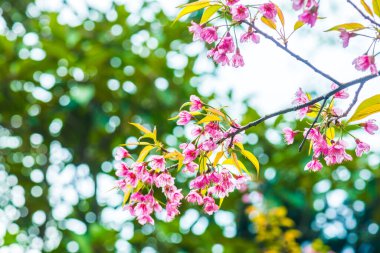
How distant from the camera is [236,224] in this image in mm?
3842

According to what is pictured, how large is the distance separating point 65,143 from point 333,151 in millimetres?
2685

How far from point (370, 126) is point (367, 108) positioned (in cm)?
15

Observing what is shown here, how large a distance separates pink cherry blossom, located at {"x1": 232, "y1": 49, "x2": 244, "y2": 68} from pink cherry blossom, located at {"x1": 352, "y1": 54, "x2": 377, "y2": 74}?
0.22m

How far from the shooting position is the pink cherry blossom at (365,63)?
992 millimetres

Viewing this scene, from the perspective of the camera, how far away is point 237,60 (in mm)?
1119

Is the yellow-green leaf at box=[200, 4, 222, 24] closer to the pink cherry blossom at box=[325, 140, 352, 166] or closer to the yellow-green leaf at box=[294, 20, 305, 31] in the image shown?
the yellow-green leaf at box=[294, 20, 305, 31]

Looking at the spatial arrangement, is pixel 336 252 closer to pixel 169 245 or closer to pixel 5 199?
pixel 169 245

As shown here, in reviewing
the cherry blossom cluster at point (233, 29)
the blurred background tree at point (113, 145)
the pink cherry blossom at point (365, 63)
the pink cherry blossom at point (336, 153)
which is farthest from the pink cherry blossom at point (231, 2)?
the blurred background tree at point (113, 145)

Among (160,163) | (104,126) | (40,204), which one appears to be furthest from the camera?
(40,204)

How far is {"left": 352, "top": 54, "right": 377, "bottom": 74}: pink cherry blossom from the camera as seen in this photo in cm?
99

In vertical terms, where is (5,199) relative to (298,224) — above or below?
below

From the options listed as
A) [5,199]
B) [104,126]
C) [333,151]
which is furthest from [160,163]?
[5,199]

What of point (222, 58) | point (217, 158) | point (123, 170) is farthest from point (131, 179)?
point (222, 58)

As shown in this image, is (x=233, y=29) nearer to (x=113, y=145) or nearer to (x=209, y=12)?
(x=209, y=12)
